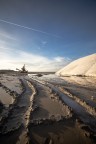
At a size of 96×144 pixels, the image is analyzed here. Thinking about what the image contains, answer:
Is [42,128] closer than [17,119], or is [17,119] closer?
[42,128]

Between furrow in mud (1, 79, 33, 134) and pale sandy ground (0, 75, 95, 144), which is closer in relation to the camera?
pale sandy ground (0, 75, 95, 144)

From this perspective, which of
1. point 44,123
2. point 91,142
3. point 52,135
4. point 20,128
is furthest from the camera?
point 44,123

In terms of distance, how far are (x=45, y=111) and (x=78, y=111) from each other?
1611mm

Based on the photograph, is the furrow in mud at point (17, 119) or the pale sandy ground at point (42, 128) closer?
the pale sandy ground at point (42, 128)

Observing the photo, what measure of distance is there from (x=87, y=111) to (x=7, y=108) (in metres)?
3.96

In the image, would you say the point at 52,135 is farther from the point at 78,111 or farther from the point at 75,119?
the point at 78,111

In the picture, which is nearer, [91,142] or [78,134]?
[91,142]

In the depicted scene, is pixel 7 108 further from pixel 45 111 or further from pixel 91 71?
pixel 91 71

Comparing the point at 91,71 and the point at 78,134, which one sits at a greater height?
the point at 91,71

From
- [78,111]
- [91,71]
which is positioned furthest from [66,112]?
[91,71]

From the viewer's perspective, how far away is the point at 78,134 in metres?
4.70

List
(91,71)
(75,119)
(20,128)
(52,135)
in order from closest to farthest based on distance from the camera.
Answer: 1. (52,135)
2. (20,128)
3. (75,119)
4. (91,71)

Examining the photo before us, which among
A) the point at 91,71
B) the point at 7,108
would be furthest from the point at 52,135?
the point at 91,71

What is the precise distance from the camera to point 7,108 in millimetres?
7000
